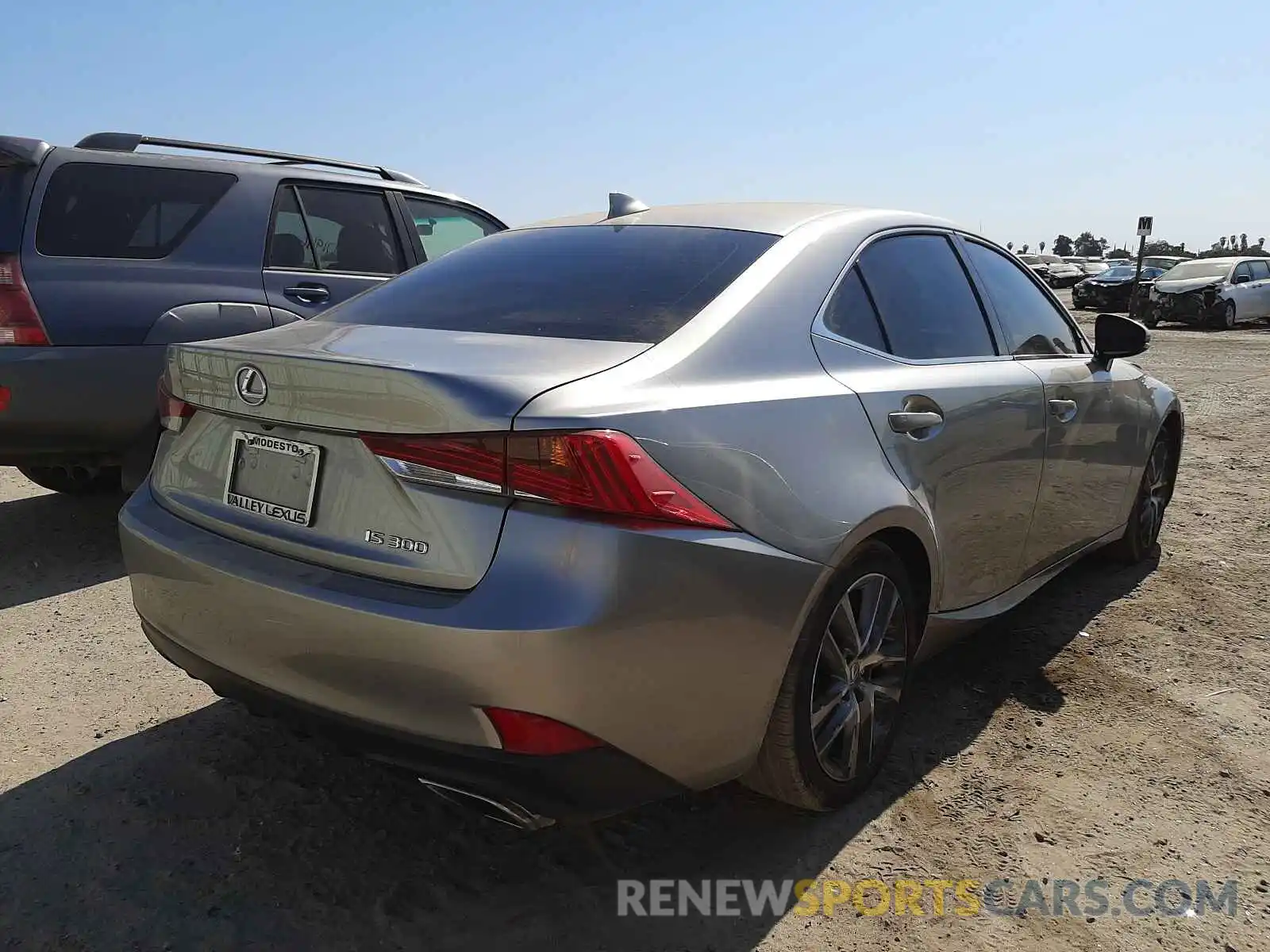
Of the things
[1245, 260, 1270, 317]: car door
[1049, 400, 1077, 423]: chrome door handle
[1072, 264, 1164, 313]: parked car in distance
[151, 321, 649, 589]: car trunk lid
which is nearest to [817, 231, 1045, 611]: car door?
[1049, 400, 1077, 423]: chrome door handle

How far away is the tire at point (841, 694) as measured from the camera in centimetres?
239

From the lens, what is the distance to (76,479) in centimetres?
568

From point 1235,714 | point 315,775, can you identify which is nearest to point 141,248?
point 315,775

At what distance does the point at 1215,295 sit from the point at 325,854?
24773 millimetres

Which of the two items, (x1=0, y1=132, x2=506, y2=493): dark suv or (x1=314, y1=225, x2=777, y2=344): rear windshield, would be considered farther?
(x1=0, y1=132, x2=506, y2=493): dark suv

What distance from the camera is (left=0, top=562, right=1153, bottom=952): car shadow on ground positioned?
2.22 meters

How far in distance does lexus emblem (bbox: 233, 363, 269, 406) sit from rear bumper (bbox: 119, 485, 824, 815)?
13.1 inches

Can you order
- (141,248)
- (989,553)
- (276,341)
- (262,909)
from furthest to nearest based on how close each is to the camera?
(141,248) < (989,553) < (276,341) < (262,909)

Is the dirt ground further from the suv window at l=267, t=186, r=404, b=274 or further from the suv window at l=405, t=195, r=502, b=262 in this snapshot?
the suv window at l=405, t=195, r=502, b=262

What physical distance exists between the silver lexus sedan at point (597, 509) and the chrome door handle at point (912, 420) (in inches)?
0.7

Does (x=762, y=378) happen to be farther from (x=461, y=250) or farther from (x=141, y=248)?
(x=141, y=248)

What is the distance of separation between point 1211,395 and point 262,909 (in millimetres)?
11531

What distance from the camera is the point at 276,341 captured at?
98.7 inches

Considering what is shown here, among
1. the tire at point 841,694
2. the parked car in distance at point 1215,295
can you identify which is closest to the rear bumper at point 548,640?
the tire at point 841,694
